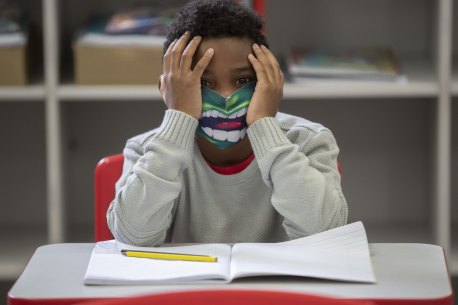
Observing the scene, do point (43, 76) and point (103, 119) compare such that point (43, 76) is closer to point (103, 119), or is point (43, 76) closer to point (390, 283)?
point (103, 119)

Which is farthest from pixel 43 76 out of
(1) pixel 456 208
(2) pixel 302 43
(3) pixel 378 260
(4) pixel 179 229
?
(3) pixel 378 260

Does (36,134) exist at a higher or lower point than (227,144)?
lower

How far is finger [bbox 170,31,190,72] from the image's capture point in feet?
4.89

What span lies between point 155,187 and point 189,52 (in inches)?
9.1

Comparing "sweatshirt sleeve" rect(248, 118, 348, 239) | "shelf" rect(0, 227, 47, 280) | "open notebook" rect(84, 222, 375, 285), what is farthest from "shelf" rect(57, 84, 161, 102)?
"open notebook" rect(84, 222, 375, 285)

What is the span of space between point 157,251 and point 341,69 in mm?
1248

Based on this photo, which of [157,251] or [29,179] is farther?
[29,179]

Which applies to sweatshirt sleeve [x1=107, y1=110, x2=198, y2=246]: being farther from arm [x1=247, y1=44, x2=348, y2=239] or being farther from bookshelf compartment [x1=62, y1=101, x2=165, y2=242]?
bookshelf compartment [x1=62, y1=101, x2=165, y2=242]

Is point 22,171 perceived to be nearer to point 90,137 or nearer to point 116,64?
point 90,137

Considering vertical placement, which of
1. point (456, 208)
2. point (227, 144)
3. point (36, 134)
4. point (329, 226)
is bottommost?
point (456, 208)

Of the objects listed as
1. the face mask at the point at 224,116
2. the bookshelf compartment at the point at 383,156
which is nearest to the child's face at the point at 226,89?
the face mask at the point at 224,116

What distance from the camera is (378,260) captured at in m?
1.26

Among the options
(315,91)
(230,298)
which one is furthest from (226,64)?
(315,91)

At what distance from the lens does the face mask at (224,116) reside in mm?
1485
